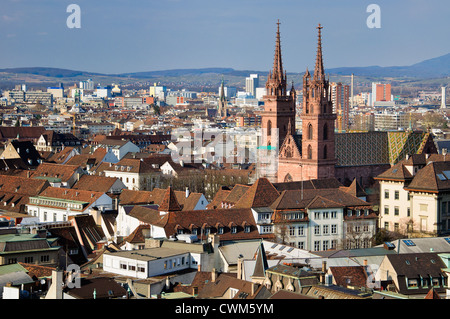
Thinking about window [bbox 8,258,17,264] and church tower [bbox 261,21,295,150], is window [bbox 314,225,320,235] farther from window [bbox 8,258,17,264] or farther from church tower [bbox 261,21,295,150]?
church tower [bbox 261,21,295,150]

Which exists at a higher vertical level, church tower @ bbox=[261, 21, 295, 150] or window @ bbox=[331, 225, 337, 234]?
church tower @ bbox=[261, 21, 295, 150]

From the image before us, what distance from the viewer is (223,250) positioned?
2261 inches

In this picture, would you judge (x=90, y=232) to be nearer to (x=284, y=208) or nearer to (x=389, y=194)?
(x=284, y=208)

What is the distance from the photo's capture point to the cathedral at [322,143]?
98188 mm

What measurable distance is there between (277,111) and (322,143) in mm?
10685

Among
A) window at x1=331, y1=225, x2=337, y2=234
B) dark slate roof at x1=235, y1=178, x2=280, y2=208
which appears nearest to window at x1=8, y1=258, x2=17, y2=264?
dark slate roof at x1=235, y1=178, x2=280, y2=208

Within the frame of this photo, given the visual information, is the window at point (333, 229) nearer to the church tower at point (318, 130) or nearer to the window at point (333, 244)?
the window at point (333, 244)

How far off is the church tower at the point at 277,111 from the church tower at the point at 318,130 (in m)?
6.89

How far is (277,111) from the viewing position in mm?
107062

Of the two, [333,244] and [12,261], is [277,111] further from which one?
[12,261]

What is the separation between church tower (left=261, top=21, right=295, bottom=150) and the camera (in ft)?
351

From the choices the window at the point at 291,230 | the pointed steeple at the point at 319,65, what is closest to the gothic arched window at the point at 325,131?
the pointed steeple at the point at 319,65
